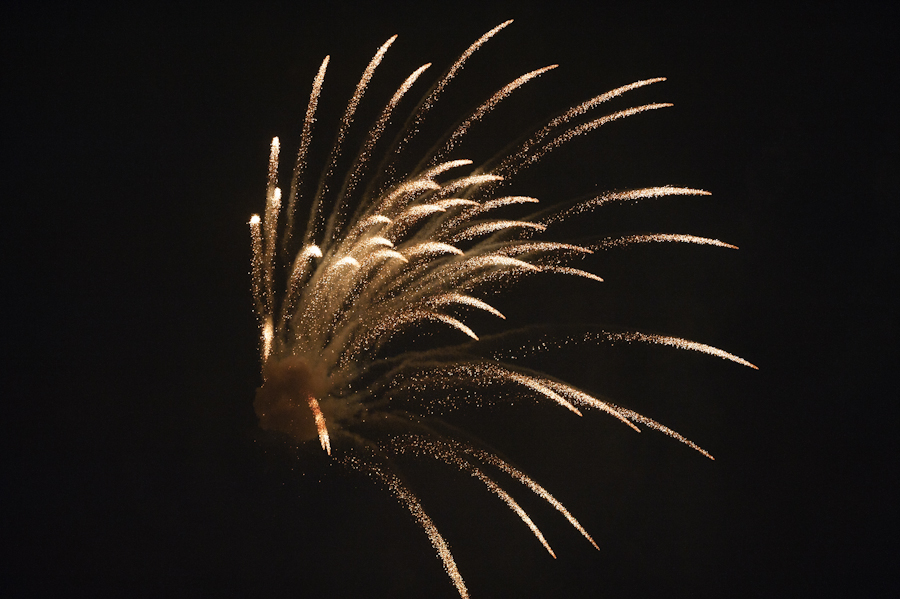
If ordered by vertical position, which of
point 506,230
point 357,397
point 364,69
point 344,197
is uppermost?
point 364,69

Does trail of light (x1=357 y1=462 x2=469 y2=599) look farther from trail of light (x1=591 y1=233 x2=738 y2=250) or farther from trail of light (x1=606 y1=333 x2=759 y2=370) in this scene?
trail of light (x1=591 y1=233 x2=738 y2=250)

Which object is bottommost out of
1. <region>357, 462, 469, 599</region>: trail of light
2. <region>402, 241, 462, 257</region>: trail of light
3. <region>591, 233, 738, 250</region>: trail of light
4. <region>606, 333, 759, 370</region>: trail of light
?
<region>357, 462, 469, 599</region>: trail of light

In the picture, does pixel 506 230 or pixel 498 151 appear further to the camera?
pixel 498 151

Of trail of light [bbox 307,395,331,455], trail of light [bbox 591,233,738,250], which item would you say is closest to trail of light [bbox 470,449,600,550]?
trail of light [bbox 307,395,331,455]

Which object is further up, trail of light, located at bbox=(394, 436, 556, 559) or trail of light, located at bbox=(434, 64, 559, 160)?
trail of light, located at bbox=(434, 64, 559, 160)

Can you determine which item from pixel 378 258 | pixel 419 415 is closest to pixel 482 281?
pixel 378 258

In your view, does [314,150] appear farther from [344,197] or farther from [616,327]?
[616,327]

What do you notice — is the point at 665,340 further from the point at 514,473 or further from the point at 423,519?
the point at 423,519

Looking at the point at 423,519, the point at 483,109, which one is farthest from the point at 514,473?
the point at 483,109
